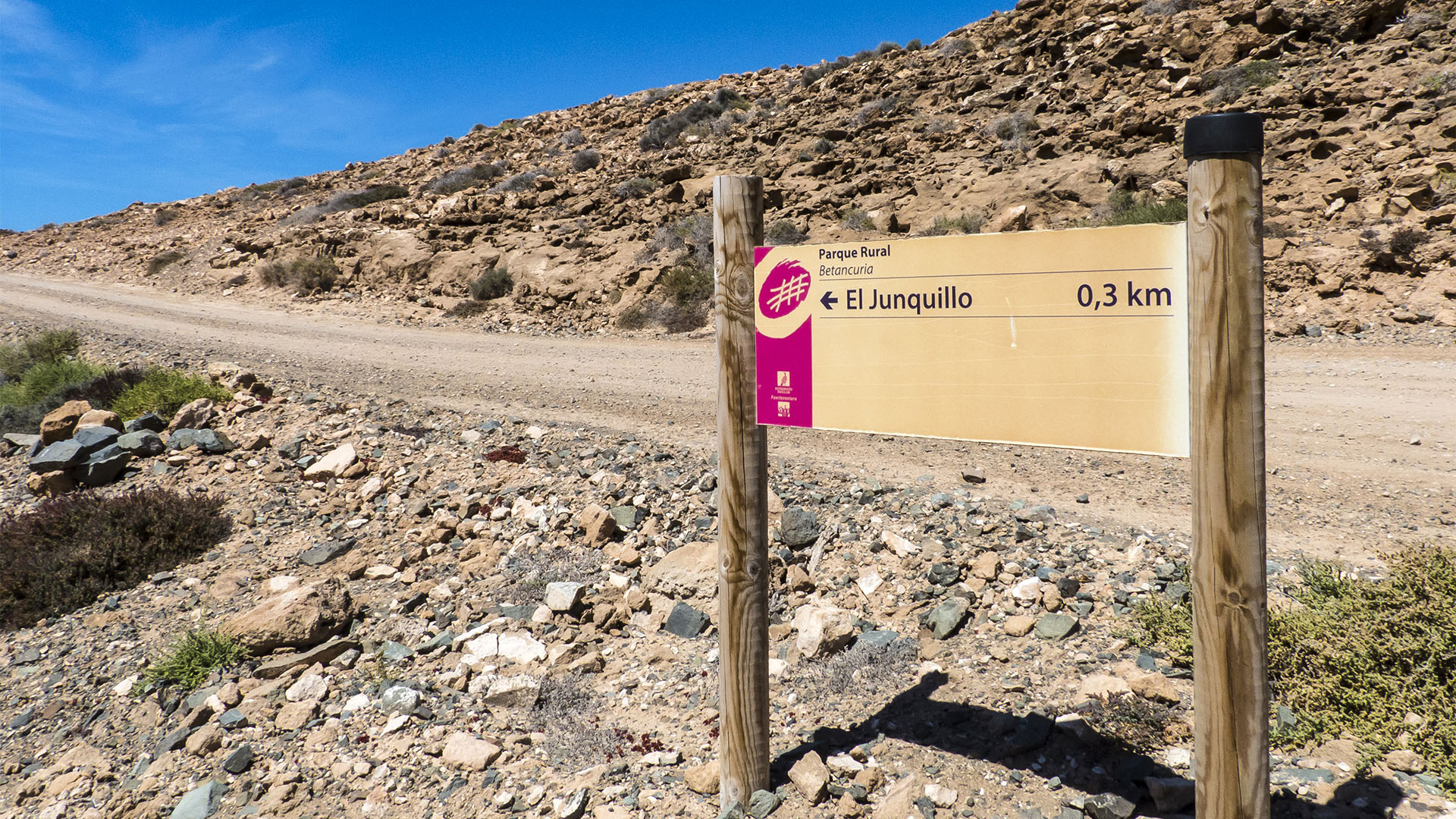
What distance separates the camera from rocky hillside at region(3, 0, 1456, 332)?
12469 millimetres

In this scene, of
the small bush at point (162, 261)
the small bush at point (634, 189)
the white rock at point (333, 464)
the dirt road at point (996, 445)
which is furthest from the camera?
the small bush at point (162, 261)

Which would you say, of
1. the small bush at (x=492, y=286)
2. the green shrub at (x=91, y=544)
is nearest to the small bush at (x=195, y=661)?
the green shrub at (x=91, y=544)

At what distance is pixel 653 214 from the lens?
19422mm

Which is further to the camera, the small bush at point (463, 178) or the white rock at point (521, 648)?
the small bush at point (463, 178)

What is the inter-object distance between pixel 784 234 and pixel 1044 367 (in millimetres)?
15436

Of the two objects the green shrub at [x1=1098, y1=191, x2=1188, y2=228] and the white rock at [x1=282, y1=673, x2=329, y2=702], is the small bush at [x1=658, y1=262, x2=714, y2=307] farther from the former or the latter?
the white rock at [x1=282, y1=673, x2=329, y2=702]

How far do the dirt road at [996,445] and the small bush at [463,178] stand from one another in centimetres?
1337

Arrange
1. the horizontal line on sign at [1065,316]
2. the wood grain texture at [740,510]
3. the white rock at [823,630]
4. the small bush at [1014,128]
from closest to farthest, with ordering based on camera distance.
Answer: the horizontal line on sign at [1065,316] → the wood grain texture at [740,510] → the white rock at [823,630] → the small bush at [1014,128]

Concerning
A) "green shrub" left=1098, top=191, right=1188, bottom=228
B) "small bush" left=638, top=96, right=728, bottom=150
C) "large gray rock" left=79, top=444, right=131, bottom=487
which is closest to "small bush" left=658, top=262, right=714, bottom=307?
"green shrub" left=1098, top=191, right=1188, bottom=228

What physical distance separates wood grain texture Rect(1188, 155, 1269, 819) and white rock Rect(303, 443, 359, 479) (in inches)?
276

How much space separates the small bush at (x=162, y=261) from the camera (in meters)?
23.8

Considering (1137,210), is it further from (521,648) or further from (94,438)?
(94,438)

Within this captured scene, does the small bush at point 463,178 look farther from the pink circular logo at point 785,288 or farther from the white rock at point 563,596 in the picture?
the pink circular logo at point 785,288

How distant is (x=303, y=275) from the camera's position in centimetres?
1981
